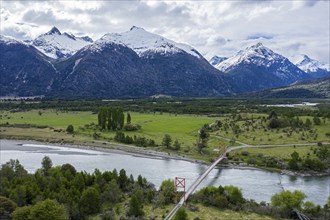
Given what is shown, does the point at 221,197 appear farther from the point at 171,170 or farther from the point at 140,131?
the point at 140,131

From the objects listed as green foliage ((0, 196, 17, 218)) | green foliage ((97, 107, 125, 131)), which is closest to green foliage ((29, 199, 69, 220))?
green foliage ((0, 196, 17, 218))

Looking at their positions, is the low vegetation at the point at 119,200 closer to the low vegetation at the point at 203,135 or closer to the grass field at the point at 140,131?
the low vegetation at the point at 203,135

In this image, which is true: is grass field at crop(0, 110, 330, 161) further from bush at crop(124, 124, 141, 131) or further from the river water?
the river water

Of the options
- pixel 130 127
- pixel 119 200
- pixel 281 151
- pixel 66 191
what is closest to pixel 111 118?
pixel 130 127

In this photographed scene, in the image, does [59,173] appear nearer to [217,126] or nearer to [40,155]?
[40,155]

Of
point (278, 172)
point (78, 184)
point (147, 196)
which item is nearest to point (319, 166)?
point (278, 172)
